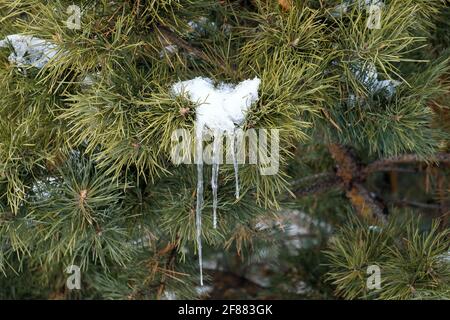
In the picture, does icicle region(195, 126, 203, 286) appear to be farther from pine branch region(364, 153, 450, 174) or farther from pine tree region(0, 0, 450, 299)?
pine branch region(364, 153, 450, 174)

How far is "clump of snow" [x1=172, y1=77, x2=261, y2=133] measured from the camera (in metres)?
0.72

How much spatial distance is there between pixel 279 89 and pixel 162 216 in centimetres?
27

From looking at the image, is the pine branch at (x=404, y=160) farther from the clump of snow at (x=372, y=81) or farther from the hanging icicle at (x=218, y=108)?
the hanging icicle at (x=218, y=108)

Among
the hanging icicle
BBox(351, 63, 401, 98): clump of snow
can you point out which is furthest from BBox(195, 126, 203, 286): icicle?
BBox(351, 63, 401, 98): clump of snow

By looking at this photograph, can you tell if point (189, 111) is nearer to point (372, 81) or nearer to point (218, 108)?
point (218, 108)

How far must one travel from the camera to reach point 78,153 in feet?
2.81

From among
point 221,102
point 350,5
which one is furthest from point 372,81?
point 221,102

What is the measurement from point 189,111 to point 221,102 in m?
0.04

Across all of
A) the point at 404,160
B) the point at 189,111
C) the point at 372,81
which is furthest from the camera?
the point at 404,160

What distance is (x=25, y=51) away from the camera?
819 millimetres

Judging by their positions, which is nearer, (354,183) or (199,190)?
(199,190)

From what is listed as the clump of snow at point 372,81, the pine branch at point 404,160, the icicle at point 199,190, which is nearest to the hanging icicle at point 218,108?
the icicle at point 199,190

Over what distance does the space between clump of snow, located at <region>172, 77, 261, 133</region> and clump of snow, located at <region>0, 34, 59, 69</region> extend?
174 mm

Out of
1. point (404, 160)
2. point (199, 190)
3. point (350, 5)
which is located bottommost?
point (199, 190)
